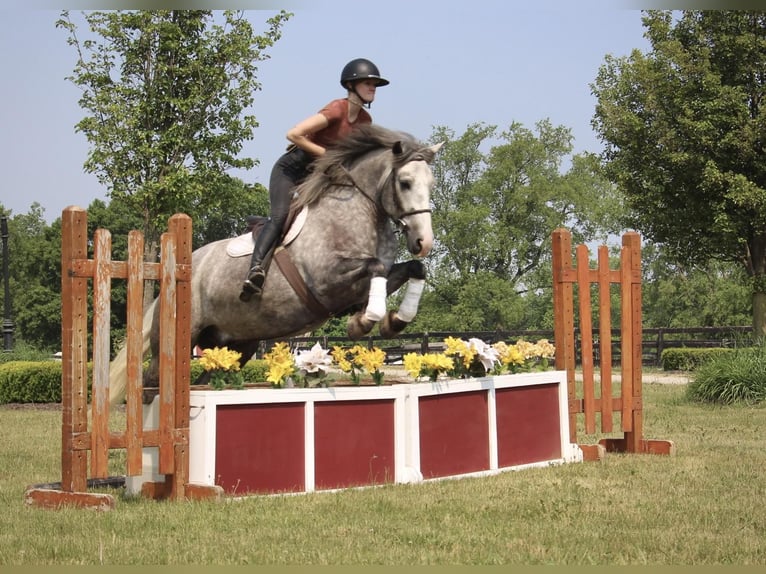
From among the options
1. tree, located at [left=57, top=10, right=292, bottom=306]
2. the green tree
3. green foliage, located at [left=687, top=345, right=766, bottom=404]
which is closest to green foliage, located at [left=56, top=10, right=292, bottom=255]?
tree, located at [left=57, top=10, right=292, bottom=306]

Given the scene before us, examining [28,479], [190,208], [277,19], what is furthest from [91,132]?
[28,479]

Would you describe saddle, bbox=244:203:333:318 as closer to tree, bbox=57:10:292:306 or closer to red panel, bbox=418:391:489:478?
red panel, bbox=418:391:489:478

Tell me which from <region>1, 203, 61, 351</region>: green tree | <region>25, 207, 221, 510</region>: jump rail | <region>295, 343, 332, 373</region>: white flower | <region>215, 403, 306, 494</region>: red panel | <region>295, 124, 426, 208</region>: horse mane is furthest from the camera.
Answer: <region>1, 203, 61, 351</region>: green tree

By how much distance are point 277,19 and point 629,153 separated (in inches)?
393

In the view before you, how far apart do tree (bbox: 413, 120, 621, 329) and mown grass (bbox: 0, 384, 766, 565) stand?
124 feet

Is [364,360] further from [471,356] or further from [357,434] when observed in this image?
[471,356]

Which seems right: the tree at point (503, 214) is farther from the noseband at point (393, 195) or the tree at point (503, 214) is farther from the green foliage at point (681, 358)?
the noseband at point (393, 195)

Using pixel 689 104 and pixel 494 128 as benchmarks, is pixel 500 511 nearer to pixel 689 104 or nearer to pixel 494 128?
pixel 689 104

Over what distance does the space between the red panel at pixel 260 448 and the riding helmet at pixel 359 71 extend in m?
2.12

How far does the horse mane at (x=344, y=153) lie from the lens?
6242 mm

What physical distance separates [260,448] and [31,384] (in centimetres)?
1056

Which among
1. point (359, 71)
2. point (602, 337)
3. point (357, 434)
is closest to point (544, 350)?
point (602, 337)

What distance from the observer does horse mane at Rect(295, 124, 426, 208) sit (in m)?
6.24

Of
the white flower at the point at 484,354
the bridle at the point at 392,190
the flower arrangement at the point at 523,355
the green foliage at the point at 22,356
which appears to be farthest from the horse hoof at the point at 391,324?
the green foliage at the point at 22,356
